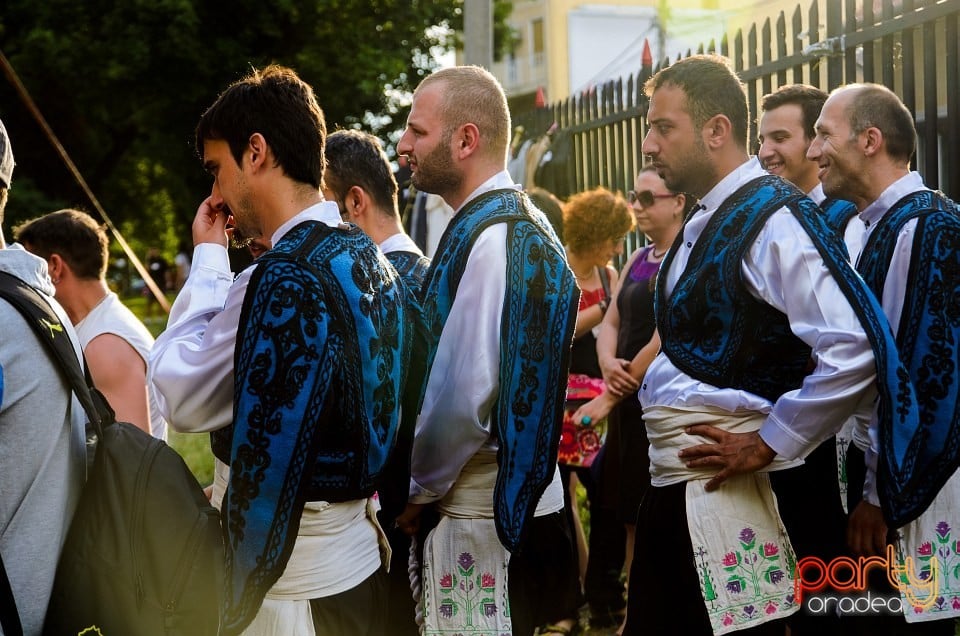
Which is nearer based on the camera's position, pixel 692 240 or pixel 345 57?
pixel 692 240

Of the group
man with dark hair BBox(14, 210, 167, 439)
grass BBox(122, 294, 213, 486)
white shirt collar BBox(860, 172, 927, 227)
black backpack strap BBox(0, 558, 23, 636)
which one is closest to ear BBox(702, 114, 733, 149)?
white shirt collar BBox(860, 172, 927, 227)

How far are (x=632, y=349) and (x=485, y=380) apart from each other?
7.29 ft

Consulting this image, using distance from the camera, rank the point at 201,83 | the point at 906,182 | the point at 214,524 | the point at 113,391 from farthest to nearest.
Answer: the point at 201,83, the point at 113,391, the point at 906,182, the point at 214,524

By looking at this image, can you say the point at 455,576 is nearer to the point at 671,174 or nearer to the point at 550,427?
the point at 550,427

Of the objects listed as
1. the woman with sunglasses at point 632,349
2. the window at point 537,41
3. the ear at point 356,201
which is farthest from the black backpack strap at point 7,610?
the window at point 537,41

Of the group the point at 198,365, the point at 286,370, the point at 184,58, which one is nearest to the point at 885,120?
the point at 286,370

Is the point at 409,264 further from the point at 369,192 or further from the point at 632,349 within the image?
the point at 632,349

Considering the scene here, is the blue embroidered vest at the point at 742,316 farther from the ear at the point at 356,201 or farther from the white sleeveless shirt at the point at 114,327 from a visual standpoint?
the white sleeveless shirt at the point at 114,327

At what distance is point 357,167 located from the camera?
4.00 m

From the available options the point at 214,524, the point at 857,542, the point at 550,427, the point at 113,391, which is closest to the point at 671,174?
the point at 550,427

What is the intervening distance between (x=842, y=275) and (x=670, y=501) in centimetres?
79

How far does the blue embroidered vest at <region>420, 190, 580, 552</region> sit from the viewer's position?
2.99 metres

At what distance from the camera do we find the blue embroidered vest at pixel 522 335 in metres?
2.99

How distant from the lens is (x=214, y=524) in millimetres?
2422
